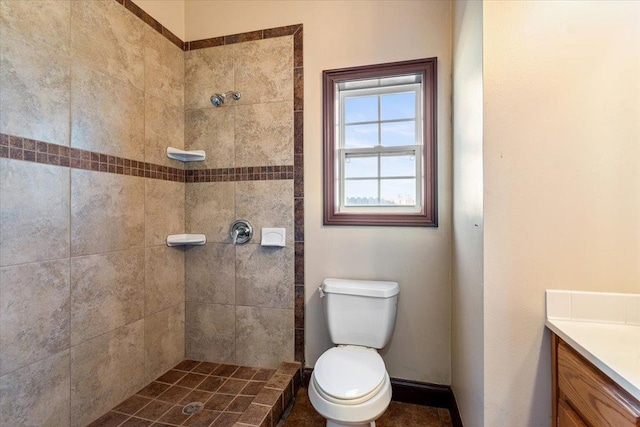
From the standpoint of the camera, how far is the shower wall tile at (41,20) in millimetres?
1160

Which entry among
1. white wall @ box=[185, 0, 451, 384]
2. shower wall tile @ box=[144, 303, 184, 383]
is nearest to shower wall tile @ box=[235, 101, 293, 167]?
white wall @ box=[185, 0, 451, 384]

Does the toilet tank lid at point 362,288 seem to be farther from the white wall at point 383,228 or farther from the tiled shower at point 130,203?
the tiled shower at point 130,203

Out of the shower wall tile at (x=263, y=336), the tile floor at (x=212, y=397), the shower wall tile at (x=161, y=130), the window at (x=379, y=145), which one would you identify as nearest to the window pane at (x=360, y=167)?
the window at (x=379, y=145)

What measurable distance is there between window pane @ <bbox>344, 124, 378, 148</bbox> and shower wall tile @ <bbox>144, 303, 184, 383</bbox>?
1.62 meters

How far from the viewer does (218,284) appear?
201 centimetres

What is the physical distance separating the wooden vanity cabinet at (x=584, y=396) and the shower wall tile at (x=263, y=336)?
1.36 meters

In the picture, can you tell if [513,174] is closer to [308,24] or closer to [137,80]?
[308,24]

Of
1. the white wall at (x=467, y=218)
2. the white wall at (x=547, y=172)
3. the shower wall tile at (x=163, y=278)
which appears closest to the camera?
the white wall at (x=547, y=172)

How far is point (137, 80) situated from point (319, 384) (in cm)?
192

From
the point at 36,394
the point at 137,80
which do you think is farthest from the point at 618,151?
the point at 36,394

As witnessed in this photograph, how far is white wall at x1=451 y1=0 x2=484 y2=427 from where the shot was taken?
3.59ft

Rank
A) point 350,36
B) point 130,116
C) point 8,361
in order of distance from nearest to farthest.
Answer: point 8,361
point 130,116
point 350,36

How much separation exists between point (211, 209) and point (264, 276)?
60 cm

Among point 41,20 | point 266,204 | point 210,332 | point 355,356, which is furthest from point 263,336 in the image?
point 41,20
